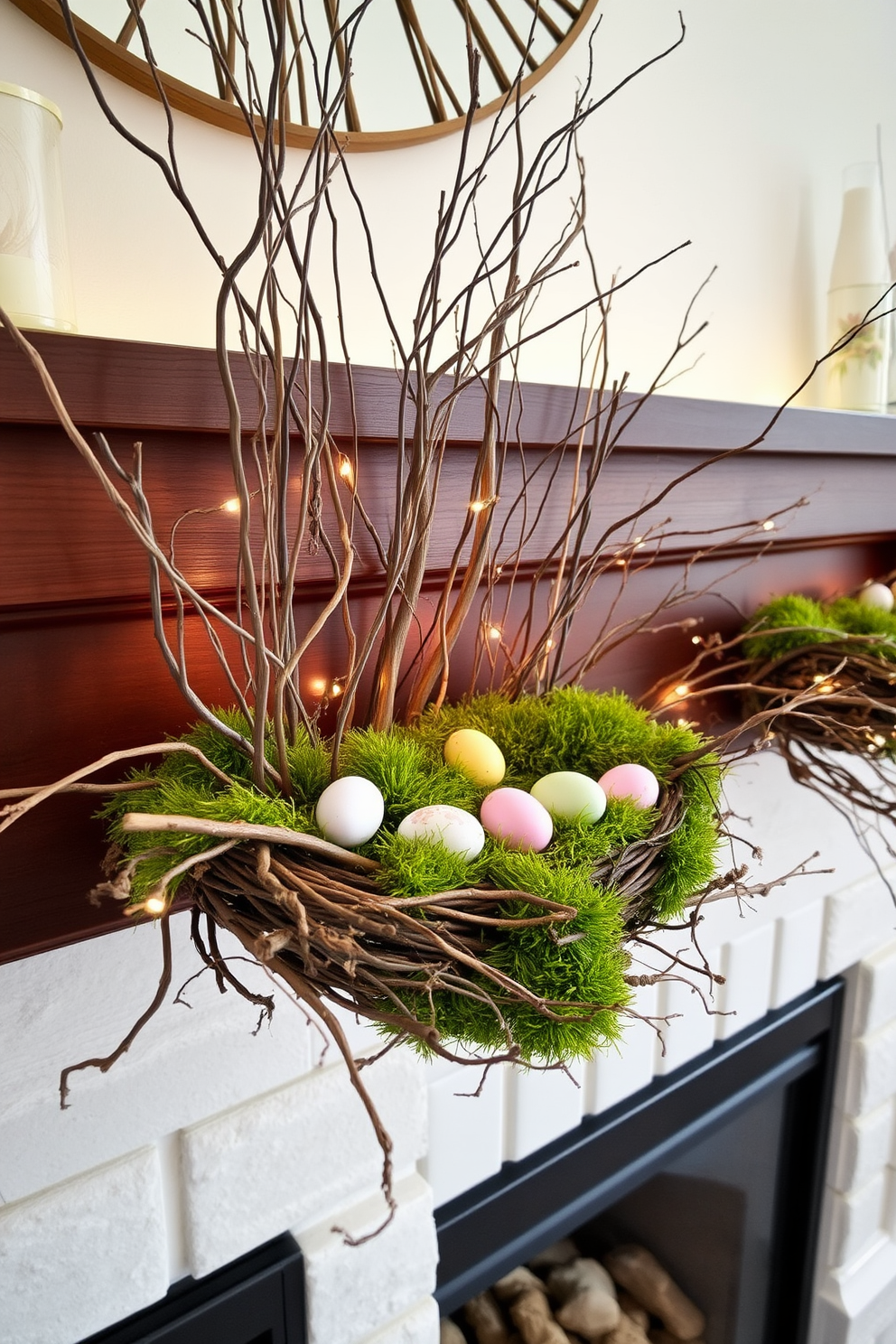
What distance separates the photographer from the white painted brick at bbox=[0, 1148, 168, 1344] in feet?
1.88

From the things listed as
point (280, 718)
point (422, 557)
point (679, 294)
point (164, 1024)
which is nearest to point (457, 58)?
point (679, 294)

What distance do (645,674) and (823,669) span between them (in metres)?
0.16

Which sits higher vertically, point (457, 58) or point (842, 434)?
point (457, 58)

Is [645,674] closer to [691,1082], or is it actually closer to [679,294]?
[679,294]

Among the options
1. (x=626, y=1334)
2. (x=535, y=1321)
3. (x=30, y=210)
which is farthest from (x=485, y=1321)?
(x=30, y=210)

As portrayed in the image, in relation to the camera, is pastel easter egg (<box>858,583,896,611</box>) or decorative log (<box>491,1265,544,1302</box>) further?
decorative log (<box>491,1265,544,1302</box>)

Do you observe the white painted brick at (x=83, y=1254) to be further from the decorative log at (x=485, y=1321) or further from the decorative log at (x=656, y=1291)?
the decorative log at (x=656, y=1291)

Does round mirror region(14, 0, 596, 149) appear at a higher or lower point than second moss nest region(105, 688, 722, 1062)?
higher

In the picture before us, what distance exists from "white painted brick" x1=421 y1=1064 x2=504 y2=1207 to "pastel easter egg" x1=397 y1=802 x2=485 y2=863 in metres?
0.45

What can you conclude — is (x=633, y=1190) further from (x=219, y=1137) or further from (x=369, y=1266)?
(x=219, y=1137)

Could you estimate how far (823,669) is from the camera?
2.60ft

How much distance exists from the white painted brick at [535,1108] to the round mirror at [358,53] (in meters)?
0.83

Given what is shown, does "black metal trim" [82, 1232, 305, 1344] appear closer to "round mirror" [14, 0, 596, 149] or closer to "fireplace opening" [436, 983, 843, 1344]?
"fireplace opening" [436, 983, 843, 1344]

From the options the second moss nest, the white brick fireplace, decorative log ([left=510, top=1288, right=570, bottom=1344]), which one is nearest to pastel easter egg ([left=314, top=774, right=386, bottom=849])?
the second moss nest
